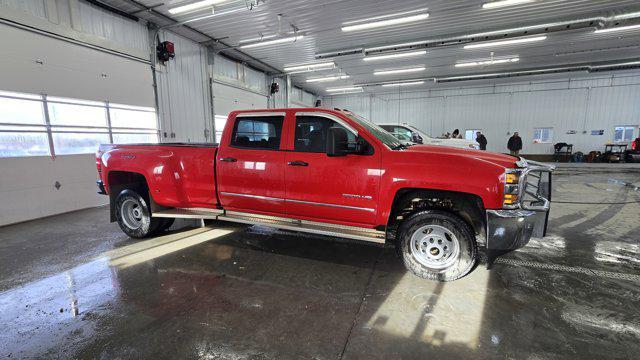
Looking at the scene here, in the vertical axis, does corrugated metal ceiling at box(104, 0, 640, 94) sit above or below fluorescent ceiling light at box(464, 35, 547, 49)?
above

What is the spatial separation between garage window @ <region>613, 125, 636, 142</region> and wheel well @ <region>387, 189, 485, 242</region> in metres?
23.2

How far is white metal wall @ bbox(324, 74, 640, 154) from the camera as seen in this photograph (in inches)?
713

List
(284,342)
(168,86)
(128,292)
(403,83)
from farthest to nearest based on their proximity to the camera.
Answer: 1. (403,83)
2. (168,86)
3. (128,292)
4. (284,342)

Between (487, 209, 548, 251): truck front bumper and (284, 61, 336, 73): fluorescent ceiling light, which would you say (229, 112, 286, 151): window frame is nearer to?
(487, 209, 548, 251): truck front bumper

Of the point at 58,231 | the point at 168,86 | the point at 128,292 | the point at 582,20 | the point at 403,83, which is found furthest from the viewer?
the point at 403,83

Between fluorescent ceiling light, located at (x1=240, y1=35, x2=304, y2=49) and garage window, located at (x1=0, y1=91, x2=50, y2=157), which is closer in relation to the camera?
garage window, located at (x1=0, y1=91, x2=50, y2=157)

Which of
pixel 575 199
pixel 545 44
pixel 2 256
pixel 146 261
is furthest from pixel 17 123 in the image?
pixel 545 44

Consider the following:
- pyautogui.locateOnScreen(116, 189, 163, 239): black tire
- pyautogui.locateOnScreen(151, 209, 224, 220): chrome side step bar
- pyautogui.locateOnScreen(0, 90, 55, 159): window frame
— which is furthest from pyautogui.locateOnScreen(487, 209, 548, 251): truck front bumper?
pyautogui.locateOnScreen(0, 90, 55, 159): window frame

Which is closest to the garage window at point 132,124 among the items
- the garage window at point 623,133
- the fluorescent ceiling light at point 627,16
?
the fluorescent ceiling light at point 627,16

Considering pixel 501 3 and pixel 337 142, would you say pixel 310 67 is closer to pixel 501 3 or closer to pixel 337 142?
pixel 501 3

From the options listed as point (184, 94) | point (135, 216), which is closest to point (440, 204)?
point (135, 216)

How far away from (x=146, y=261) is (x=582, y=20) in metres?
12.8

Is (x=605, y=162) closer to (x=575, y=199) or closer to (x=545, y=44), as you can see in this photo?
(x=545, y=44)

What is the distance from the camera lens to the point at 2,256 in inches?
162
